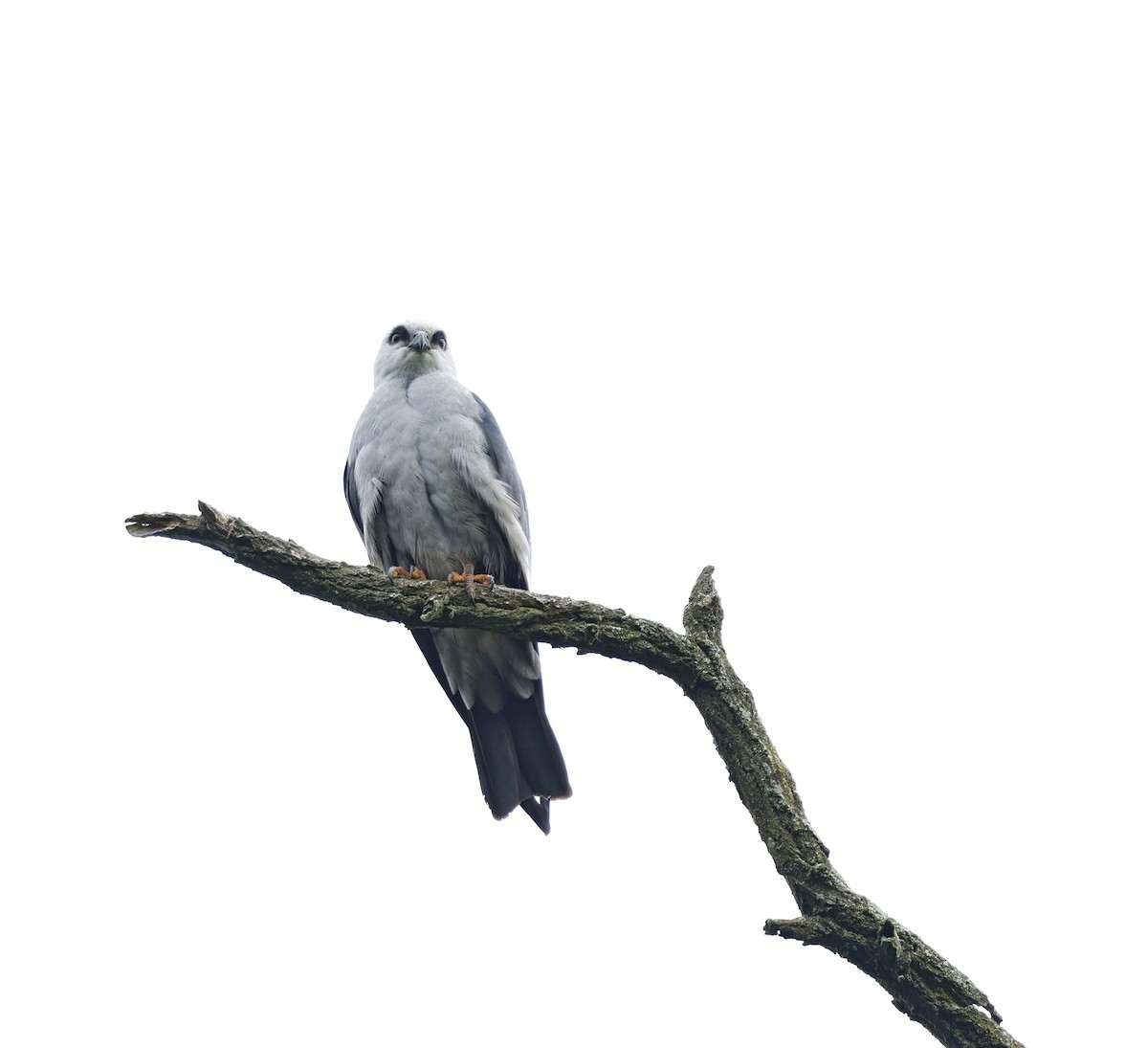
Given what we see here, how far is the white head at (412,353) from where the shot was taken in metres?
7.90

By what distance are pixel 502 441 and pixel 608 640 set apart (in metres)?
2.54

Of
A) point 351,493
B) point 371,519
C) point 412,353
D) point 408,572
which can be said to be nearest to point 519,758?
point 408,572

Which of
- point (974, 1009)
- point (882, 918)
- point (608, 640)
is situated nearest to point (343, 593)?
point (608, 640)

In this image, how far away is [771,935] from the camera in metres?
4.55

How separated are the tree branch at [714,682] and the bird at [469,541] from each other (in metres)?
1.50

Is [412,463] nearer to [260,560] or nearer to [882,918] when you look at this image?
[260,560]

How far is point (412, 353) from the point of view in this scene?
7895 mm

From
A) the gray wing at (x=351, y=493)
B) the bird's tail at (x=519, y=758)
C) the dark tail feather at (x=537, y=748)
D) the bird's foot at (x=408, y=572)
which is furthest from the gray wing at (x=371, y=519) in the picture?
the dark tail feather at (x=537, y=748)

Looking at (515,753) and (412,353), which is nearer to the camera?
(515,753)

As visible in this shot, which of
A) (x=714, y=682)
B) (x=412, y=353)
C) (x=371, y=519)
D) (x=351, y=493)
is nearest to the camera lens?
(x=714, y=682)

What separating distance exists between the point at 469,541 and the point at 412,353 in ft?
4.79

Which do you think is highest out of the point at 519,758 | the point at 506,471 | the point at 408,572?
the point at 506,471

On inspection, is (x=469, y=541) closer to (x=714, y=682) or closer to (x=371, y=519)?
(x=371, y=519)

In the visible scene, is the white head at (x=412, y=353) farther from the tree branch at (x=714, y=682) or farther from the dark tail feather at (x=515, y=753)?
the tree branch at (x=714, y=682)
